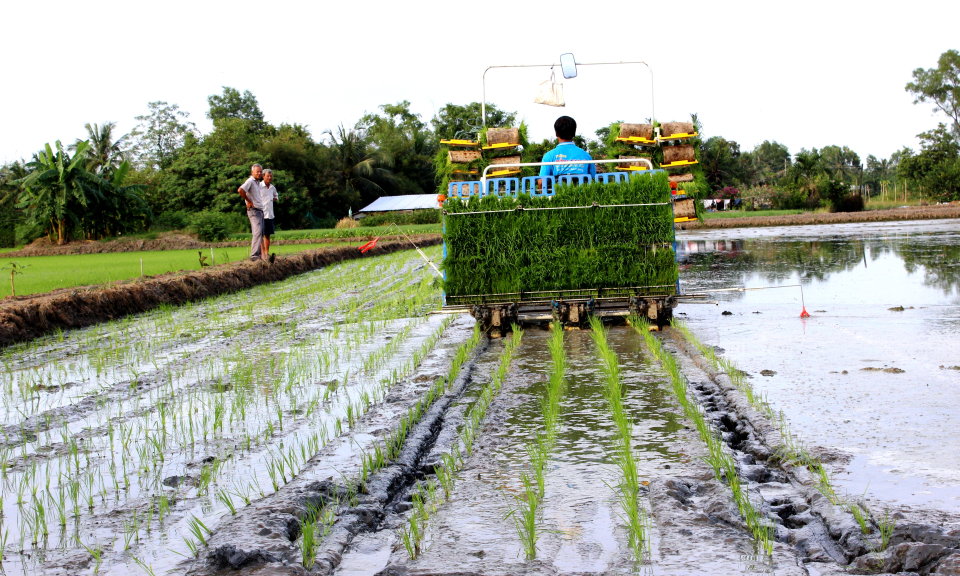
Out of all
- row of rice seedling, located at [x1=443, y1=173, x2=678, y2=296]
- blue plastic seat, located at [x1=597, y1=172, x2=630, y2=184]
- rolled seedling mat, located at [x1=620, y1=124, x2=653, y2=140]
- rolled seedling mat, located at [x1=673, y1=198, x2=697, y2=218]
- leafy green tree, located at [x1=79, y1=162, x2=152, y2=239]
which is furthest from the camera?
leafy green tree, located at [x1=79, y1=162, x2=152, y2=239]

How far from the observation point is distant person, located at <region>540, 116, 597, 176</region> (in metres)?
8.44

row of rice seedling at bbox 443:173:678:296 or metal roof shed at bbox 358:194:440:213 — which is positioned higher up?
metal roof shed at bbox 358:194:440:213

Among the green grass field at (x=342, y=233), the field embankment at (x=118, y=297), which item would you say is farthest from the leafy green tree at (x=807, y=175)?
the field embankment at (x=118, y=297)

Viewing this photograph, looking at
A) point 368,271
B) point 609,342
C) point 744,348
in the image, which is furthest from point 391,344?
point 368,271

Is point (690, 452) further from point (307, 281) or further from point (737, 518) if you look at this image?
point (307, 281)

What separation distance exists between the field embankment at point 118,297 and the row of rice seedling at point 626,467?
6.58m

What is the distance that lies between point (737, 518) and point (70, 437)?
12.1 feet

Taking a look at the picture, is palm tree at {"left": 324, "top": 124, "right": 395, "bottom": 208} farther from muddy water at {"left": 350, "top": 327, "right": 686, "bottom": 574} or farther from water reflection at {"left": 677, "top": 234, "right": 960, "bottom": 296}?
muddy water at {"left": 350, "top": 327, "right": 686, "bottom": 574}

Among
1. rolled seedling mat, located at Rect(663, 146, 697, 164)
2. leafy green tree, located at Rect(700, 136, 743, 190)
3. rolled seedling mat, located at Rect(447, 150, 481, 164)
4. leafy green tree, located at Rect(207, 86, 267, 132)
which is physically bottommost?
rolled seedling mat, located at Rect(663, 146, 697, 164)

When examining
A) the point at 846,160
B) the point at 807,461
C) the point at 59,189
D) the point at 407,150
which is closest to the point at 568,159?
the point at 807,461

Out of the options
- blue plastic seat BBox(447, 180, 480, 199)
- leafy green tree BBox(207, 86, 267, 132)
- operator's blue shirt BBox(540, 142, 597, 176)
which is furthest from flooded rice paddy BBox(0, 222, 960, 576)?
leafy green tree BBox(207, 86, 267, 132)

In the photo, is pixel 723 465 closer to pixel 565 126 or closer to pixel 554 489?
pixel 554 489

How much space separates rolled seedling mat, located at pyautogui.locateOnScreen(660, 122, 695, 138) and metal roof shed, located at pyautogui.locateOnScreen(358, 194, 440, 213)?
46.0m

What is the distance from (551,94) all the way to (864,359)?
23.7ft
